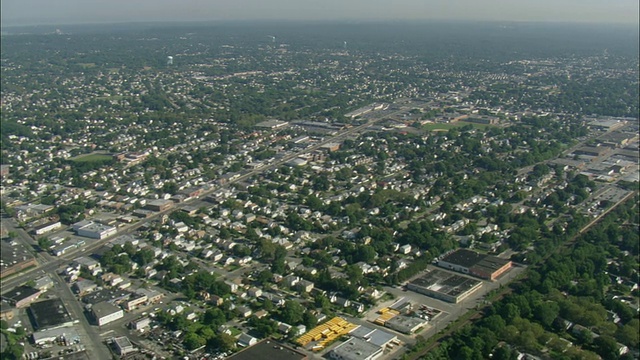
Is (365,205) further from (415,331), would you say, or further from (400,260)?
(415,331)

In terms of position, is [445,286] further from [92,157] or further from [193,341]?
[92,157]

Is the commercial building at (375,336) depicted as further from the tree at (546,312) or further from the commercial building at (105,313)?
the commercial building at (105,313)

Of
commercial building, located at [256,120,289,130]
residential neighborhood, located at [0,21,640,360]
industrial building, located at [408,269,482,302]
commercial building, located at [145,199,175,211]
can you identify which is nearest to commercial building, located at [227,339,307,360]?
residential neighborhood, located at [0,21,640,360]

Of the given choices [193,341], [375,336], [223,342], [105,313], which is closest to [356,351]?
[375,336]

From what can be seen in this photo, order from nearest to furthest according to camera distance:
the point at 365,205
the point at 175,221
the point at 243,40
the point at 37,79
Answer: the point at 175,221 < the point at 365,205 < the point at 37,79 < the point at 243,40

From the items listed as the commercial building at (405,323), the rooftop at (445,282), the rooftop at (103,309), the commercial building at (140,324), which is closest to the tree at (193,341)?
the commercial building at (140,324)

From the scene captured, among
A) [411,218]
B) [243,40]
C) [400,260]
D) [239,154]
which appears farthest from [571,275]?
[243,40]
